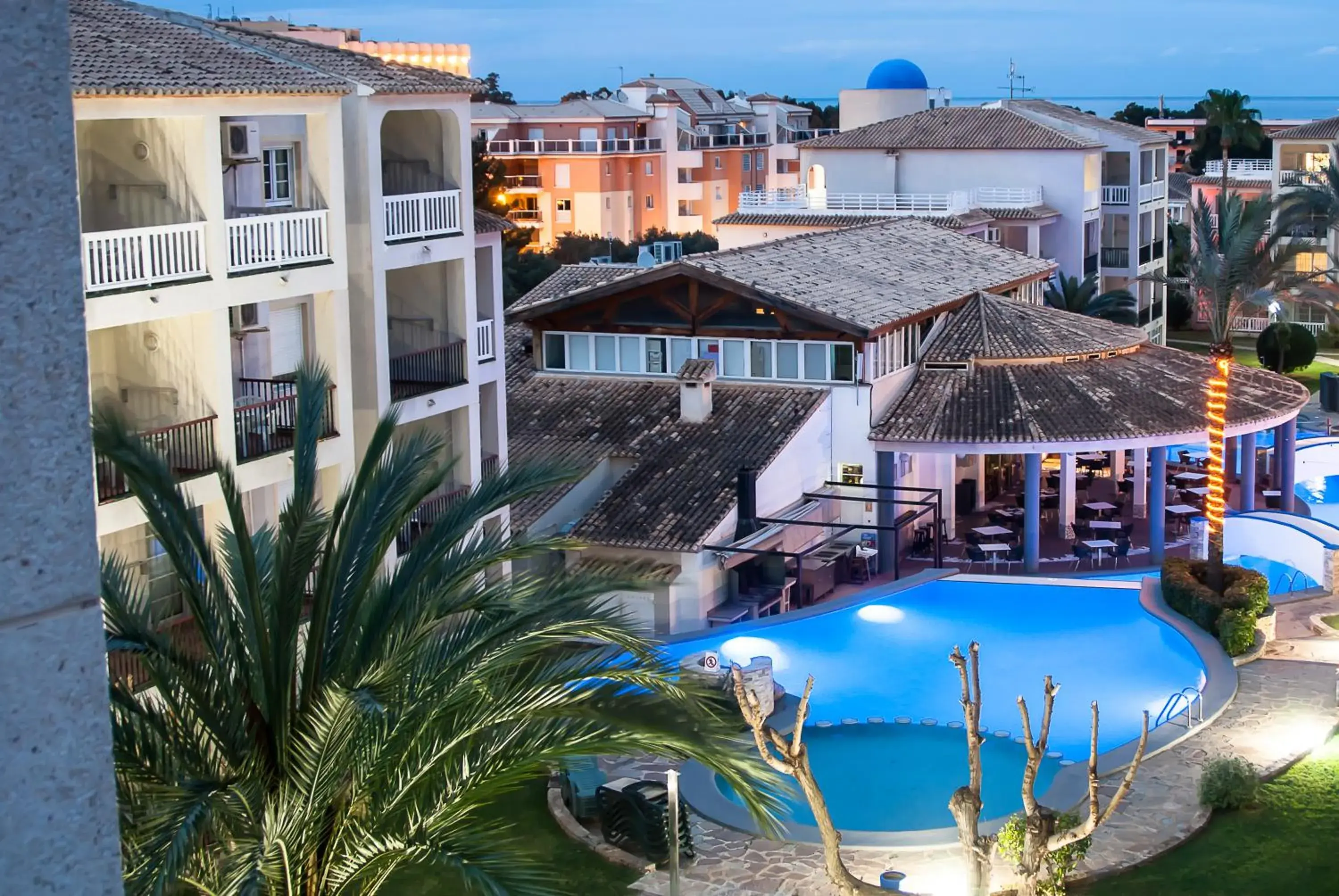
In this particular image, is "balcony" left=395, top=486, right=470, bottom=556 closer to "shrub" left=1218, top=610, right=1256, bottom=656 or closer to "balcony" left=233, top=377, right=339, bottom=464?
"balcony" left=233, top=377, right=339, bottom=464

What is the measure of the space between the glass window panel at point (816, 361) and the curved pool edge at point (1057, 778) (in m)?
9.09

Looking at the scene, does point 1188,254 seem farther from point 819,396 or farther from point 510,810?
point 510,810

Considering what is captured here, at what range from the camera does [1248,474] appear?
3753cm

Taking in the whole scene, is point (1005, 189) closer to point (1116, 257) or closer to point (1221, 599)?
point (1116, 257)

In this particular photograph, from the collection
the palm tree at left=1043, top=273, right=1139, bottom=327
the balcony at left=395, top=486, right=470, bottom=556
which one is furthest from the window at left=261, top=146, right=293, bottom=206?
the palm tree at left=1043, top=273, right=1139, bottom=327

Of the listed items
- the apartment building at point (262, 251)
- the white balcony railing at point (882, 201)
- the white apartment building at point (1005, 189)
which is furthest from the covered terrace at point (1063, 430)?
the white balcony railing at point (882, 201)

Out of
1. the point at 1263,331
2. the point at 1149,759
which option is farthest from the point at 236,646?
the point at 1263,331

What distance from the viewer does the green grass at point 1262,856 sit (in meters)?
17.7

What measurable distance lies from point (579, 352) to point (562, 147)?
5252cm

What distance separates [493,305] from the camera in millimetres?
28906

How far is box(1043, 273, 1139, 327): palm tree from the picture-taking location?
4878 centimetres

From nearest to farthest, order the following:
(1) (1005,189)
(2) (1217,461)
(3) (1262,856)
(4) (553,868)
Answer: (4) (553,868)
(3) (1262,856)
(2) (1217,461)
(1) (1005,189)

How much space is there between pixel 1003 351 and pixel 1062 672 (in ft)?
36.7

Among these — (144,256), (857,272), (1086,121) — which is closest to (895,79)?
(1086,121)
